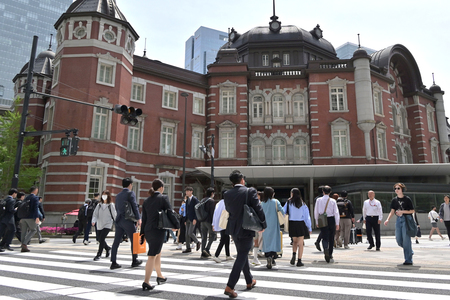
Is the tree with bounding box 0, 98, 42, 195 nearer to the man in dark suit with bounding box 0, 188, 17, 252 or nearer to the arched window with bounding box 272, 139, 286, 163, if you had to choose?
the man in dark suit with bounding box 0, 188, 17, 252

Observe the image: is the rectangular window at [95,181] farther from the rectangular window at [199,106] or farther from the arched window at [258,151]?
the arched window at [258,151]

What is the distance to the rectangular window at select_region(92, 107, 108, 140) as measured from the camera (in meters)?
22.6

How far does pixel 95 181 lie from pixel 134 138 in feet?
16.6

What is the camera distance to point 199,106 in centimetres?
2934

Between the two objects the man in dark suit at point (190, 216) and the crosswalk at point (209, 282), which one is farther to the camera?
the man in dark suit at point (190, 216)

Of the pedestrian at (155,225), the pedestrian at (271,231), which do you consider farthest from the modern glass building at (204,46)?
the pedestrian at (155,225)

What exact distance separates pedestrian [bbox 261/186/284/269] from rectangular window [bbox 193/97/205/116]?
2173 centimetres

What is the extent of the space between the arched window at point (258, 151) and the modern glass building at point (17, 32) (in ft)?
340

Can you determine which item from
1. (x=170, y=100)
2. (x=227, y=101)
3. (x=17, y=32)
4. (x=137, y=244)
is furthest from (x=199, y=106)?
(x=17, y=32)

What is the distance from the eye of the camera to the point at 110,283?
546cm

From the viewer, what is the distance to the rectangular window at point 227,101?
28625 mm

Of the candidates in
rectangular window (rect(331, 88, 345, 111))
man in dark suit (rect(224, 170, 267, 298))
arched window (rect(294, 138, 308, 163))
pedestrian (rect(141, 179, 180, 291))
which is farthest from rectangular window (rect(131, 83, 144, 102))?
man in dark suit (rect(224, 170, 267, 298))

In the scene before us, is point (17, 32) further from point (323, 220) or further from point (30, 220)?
point (323, 220)

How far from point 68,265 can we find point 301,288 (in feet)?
16.9
